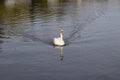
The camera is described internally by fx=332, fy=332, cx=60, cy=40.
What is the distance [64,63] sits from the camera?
36.1 m

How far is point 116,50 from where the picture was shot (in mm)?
41062

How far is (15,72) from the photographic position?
3325cm

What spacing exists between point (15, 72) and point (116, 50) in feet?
45.9

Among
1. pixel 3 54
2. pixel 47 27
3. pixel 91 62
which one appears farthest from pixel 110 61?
pixel 47 27

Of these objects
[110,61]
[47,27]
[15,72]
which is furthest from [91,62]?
[47,27]

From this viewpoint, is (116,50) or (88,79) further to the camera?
(116,50)

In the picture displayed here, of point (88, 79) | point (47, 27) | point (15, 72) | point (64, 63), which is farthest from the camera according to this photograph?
point (47, 27)

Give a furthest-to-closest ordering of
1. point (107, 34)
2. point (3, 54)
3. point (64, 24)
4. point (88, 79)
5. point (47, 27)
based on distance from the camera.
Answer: point (64, 24) → point (47, 27) → point (107, 34) → point (3, 54) → point (88, 79)

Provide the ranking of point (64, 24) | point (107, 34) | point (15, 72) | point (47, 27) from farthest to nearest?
1. point (64, 24)
2. point (47, 27)
3. point (107, 34)
4. point (15, 72)

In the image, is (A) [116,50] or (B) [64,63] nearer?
(B) [64,63]

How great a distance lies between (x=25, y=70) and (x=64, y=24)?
28.4 m

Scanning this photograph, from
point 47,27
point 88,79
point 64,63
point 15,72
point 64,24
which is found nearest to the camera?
point 88,79

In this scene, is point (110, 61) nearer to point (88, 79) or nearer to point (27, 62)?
point (88, 79)

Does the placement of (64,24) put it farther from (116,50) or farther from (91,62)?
(91,62)
